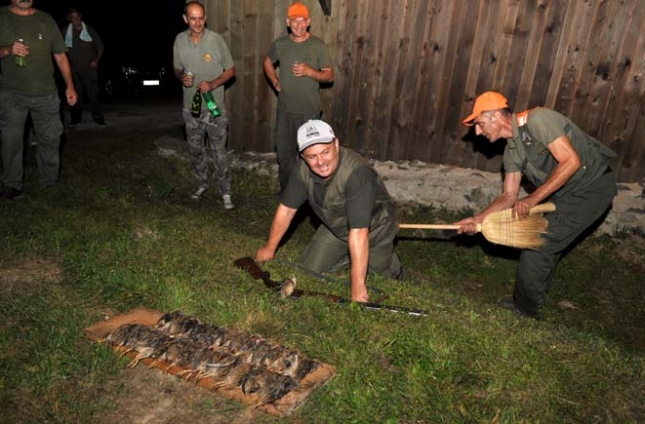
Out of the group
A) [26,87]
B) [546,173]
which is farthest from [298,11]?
[546,173]

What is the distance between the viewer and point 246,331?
13.6ft

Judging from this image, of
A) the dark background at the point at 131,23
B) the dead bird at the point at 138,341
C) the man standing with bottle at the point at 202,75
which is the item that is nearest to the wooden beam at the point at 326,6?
the man standing with bottle at the point at 202,75

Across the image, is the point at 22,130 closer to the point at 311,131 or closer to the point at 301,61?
the point at 301,61

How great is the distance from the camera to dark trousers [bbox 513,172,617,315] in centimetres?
544

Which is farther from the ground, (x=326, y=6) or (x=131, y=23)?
(x=326, y=6)

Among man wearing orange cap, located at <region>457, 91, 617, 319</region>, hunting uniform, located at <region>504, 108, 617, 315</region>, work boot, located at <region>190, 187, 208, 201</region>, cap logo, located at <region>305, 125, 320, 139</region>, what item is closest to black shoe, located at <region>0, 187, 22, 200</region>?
work boot, located at <region>190, 187, 208, 201</region>

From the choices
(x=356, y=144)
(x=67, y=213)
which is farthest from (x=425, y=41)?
(x=67, y=213)

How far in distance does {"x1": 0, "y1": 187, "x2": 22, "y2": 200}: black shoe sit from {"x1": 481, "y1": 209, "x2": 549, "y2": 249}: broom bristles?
21.6 ft

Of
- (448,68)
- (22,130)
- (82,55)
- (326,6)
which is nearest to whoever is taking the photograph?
(22,130)

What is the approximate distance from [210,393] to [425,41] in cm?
674

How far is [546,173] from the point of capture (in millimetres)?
5488

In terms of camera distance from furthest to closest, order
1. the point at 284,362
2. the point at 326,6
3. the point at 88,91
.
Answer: the point at 88,91, the point at 326,6, the point at 284,362

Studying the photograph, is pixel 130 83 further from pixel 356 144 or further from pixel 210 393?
pixel 210 393

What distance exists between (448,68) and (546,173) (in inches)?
129
